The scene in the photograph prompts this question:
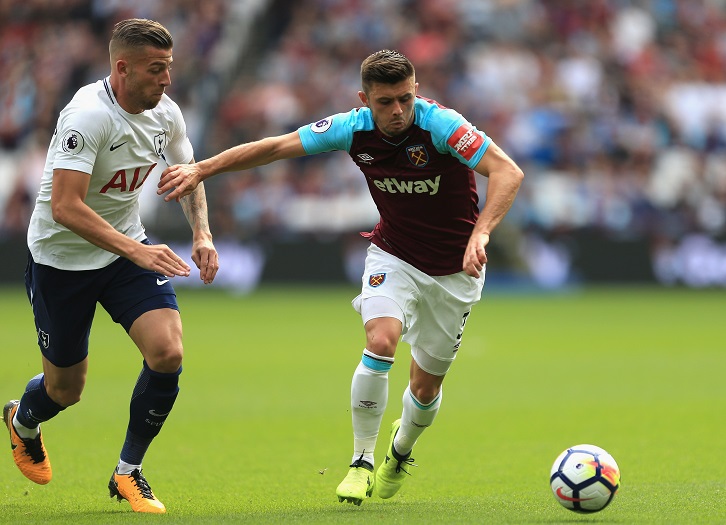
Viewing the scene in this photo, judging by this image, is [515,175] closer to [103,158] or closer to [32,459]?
[103,158]

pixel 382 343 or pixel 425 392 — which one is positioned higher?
pixel 382 343

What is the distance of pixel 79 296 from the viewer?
673cm

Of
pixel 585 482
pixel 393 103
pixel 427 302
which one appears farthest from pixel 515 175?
pixel 585 482

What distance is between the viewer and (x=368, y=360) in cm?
679

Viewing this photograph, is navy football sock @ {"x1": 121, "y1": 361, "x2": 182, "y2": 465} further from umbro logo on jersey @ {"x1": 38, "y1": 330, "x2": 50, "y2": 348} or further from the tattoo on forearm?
the tattoo on forearm

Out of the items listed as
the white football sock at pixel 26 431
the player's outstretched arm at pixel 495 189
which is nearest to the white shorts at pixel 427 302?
the player's outstretched arm at pixel 495 189

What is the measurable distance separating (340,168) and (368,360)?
18767 mm

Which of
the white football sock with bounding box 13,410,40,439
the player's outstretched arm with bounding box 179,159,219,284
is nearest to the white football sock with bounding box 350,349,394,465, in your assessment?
the player's outstretched arm with bounding box 179,159,219,284

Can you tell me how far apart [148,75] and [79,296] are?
1.31 meters

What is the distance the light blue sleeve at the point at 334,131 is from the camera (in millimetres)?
6902

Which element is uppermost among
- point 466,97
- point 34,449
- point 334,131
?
point 334,131

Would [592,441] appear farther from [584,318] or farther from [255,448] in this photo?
[584,318]

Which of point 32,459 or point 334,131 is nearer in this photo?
point 334,131

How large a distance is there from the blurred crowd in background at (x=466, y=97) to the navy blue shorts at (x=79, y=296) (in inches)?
695
